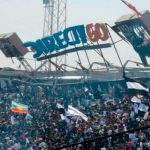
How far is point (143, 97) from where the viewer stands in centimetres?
2133

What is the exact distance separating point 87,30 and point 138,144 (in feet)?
55.3

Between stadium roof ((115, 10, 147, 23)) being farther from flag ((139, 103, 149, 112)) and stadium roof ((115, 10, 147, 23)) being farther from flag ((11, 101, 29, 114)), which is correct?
flag ((139, 103, 149, 112))

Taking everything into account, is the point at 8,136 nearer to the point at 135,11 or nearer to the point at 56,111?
the point at 56,111

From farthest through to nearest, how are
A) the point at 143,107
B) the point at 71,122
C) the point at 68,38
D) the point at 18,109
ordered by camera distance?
the point at 68,38, the point at 18,109, the point at 71,122, the point at 143,107

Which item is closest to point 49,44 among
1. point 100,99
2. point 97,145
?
point 100,99

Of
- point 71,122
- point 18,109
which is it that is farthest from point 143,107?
point 18,109

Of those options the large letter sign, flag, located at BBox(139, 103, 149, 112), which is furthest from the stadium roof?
flag, located at BBox(139, 103, 149, 112)

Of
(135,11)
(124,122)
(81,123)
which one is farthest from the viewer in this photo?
(135,11)

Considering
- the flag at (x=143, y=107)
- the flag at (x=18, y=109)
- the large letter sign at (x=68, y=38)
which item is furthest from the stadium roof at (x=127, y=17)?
the flag at (x=143, y=107)

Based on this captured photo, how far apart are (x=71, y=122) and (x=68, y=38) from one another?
1222 cm

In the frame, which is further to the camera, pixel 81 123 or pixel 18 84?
pixel 18 84

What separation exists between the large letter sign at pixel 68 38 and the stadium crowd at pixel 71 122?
462 centimetres

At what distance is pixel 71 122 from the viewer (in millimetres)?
21422

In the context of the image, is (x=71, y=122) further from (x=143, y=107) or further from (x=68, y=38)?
(x=68, y=38)
